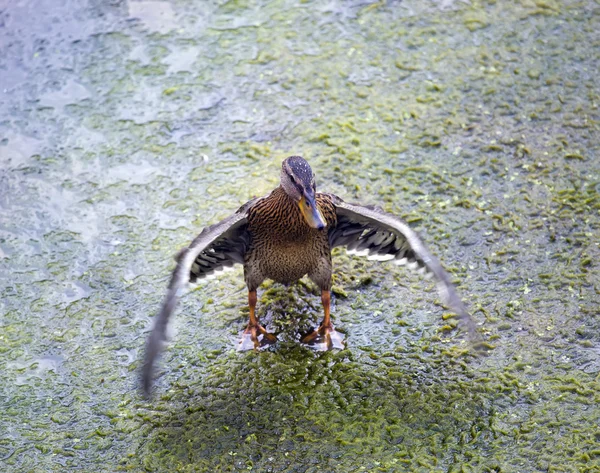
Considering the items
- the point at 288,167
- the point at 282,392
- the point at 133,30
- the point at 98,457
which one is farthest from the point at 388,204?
the point at 133,30

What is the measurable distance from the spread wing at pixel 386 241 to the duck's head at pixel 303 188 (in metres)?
0.34

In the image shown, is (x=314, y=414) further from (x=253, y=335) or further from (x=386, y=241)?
(x=386, y=241)

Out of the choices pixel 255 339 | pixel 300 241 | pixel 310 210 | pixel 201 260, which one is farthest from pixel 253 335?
pixel 310 210

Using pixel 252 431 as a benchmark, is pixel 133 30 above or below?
above

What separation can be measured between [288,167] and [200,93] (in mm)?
2798

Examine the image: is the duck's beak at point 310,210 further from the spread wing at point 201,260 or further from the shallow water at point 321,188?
the shallow water at point 321,188

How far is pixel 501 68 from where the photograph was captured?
7766 mm

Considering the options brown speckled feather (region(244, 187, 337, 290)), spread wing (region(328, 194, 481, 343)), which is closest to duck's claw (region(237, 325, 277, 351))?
brown speckled feather (region(244, 187, 337, 290))

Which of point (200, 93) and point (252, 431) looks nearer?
point (252, 431)

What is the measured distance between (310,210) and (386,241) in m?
0.70

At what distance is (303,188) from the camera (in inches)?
200

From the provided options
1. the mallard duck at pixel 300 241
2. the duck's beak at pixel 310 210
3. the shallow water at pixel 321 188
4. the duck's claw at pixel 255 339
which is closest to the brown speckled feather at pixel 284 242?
the mallard duck at pixel 300 241

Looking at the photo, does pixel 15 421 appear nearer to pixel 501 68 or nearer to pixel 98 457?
pixel 98 457

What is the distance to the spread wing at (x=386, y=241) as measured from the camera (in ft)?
A: 16.2
